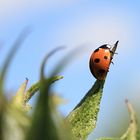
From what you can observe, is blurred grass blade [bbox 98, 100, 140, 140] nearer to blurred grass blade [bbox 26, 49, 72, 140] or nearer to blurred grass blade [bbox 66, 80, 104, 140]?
blurred grass blade [bbox 66, 80, 104, 140]

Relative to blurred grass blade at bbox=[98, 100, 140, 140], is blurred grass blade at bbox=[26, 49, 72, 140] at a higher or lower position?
higher

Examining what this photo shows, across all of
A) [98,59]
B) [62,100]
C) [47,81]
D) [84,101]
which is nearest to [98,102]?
[84,101]

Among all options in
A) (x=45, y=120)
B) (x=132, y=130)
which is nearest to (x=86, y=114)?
(x=132, y=130)

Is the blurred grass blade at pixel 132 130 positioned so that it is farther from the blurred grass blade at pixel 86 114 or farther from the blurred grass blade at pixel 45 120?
the blurred grass blade at pixel 45 120

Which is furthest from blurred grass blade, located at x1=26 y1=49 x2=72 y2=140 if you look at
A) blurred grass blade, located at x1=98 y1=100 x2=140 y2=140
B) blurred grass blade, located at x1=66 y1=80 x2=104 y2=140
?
blurred grass blade, located at x1=66 y1=80 x2=104 y2=140

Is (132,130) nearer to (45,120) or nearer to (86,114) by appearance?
(86,114)

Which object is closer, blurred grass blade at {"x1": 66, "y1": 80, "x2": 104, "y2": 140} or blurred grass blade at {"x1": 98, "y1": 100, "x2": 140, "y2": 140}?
blurred grass blade at {"x1": 98, "y1": 100, "x2": 140, "y2": 140}

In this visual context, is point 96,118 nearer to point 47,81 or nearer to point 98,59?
point 47,81

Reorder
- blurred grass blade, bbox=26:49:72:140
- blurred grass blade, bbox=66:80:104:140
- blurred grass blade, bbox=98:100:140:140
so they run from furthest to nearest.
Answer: blurred grass blade, bbox=66:80:104:140 < blurred grass blade, bbox=98:100:140:140 < blurred grass blade, bbox=26:49:72:140

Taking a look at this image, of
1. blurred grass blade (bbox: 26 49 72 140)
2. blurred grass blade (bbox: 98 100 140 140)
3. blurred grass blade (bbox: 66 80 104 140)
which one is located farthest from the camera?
blurred grass blade (bbox: 66 80 104 140)
